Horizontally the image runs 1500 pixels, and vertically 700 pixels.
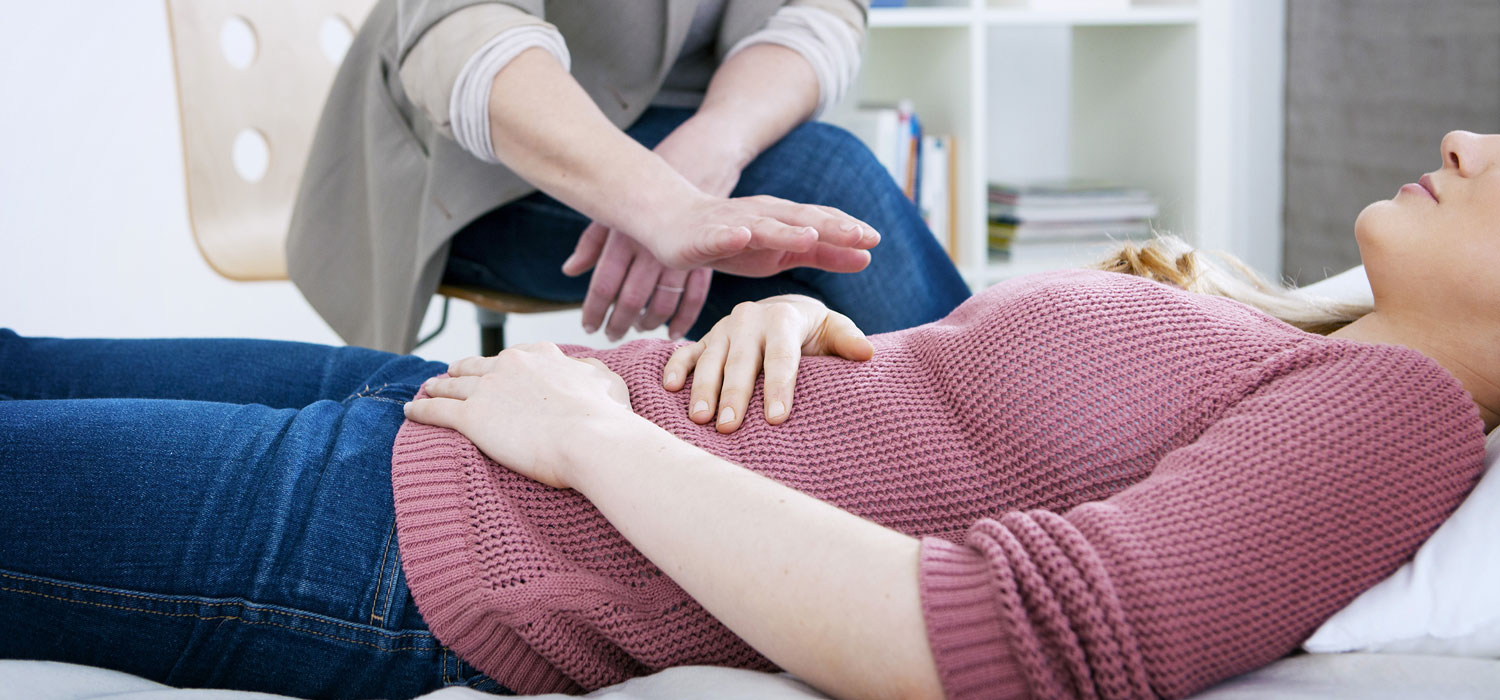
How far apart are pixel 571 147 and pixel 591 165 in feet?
0.09

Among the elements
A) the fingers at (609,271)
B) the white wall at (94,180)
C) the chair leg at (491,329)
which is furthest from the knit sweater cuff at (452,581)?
the white wall at (94,180)

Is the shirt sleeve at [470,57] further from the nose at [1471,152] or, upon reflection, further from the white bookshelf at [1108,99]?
the white bookshelf at [1108,99]

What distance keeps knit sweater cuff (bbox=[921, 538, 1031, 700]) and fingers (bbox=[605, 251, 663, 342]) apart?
699 mm

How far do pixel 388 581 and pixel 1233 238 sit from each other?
Result: 76.3 inches

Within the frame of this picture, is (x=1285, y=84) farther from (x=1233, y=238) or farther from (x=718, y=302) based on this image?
(x=718, y=302)

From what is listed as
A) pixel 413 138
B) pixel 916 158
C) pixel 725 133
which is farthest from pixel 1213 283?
pixel 916 158

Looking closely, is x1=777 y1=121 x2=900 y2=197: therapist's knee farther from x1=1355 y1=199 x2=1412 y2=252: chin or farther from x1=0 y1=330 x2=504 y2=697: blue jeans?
x1=0 y1=330 x2=504 y2=697: blue jeans

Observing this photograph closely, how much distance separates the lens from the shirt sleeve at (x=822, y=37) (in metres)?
1.32

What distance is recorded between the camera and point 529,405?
742 millimetres

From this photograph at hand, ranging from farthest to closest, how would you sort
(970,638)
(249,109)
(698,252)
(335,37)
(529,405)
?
(335,37) → (249,109) → (698,252) → (529,405) → (970,638)

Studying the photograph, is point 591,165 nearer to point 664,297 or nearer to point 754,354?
point 664,297

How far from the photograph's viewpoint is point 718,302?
1337 mm

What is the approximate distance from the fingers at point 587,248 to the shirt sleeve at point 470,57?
134mm

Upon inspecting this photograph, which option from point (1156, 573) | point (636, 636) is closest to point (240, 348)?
point (636, 636)
